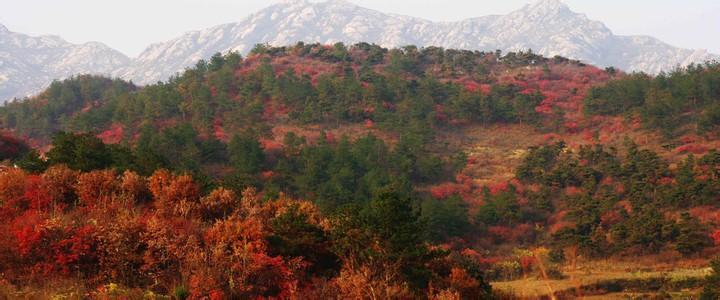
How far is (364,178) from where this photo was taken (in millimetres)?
42469

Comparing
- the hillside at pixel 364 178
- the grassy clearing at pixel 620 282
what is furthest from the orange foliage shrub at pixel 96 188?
the grassy clearing at pixel 620 282

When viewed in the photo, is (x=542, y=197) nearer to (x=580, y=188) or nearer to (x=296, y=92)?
(x=580, y=188)

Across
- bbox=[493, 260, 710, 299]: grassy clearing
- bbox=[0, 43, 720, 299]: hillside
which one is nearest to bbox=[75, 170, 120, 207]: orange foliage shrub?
bbox=[0, 43, 720, 299]: hillside

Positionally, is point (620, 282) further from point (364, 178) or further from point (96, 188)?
point (96, 188)

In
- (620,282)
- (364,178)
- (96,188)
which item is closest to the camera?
(96,188)

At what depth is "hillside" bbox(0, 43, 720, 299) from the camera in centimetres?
1305

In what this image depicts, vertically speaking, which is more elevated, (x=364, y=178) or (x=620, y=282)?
(x=364, y=178)

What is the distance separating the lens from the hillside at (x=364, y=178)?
1305 centimetres

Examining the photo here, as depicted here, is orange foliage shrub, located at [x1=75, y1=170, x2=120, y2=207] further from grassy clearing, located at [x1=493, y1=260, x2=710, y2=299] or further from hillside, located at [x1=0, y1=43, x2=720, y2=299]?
grassy clearing, located at [x1=493, y1=260, x2=710, y2=299]

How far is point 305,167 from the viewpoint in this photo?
47000 millimetres

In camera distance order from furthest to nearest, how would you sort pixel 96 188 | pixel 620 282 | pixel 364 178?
pixel 364 178 → pixel 620 282 → pixel 96 188

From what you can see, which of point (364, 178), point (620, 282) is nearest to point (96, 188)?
point (620, 282)

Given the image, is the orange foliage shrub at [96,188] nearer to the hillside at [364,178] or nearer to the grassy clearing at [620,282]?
the hillside at [364,178]

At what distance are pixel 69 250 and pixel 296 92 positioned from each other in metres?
53.0
